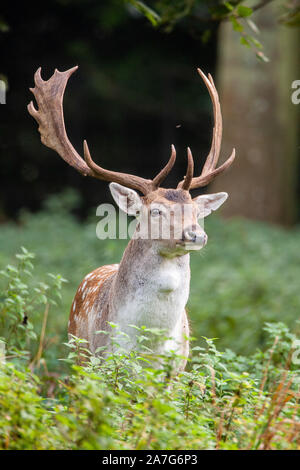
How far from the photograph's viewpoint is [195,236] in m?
4.69

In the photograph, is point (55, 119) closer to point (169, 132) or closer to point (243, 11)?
point (243, 11)

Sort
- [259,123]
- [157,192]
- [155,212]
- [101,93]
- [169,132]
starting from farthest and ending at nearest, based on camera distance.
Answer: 1. [169,132]
2. [101,93]
3. [259,123]
4. [157,192]
5. [155,212]

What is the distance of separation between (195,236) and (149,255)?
0.39 m

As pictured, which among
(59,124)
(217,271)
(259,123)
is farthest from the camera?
(259,123)

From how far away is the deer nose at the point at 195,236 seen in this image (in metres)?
4.68

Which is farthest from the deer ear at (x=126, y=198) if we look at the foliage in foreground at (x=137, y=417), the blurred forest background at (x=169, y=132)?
the blurred forest background at (x=169, y=132)

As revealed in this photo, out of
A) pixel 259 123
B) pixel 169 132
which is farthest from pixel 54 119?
pixel 169 132

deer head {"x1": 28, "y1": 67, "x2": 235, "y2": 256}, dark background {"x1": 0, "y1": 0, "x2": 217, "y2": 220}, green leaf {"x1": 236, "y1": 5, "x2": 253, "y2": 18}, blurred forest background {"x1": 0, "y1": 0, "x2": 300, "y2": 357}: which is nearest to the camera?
deer head {"x1": 28, "y1": 67, "x2": 235, "y2": 256}

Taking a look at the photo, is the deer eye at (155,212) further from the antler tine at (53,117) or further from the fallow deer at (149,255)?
the antler tine at (53,117)

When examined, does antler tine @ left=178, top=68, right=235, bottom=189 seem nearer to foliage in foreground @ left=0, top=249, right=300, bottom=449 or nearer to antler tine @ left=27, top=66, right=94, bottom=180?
antler tine @ left=27, top=66, right=94, bottom=180

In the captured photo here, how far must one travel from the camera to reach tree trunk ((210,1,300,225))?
42.5 feet

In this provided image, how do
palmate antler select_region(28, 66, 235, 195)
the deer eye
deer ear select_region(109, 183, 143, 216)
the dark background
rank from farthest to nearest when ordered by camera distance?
the dark background, palmate antler select_region(28, 66, 235, 195), deer ear select_region(109, 183, 143, 216), the deer eye

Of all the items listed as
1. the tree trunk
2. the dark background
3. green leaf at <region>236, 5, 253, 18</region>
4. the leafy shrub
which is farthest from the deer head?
the dark background

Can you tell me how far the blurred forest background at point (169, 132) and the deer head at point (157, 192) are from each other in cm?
142
